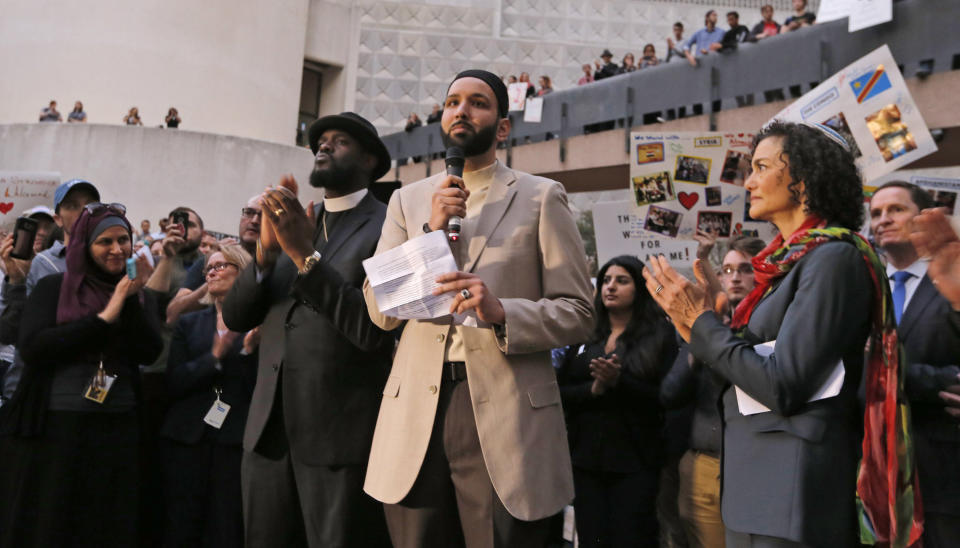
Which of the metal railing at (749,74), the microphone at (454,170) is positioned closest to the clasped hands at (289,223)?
the microphone at (454,170)

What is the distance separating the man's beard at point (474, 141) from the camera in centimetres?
253

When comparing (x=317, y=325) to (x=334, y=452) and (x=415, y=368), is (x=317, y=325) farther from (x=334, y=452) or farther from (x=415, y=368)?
(x=415, y=368)

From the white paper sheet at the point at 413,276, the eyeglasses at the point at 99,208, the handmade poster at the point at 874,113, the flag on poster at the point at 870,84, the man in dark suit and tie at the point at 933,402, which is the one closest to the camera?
the white paper sheet at the point at 413,276

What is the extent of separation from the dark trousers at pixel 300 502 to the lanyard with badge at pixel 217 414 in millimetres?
1206

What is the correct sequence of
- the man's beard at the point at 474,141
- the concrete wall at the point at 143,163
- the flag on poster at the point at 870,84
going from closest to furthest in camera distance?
the man's beard at the point at 474,141 → the flag on poster at the point at 870,84 → the concrete wall at the point at 143,163

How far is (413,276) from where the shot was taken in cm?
226

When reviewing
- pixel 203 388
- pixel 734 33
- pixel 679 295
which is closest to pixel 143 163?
pixel 734 33

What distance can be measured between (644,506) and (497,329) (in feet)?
6.81

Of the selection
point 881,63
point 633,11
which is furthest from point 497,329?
point 633,11

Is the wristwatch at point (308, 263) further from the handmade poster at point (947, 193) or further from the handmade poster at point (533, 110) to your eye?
the handmade poster at point (533, 110)

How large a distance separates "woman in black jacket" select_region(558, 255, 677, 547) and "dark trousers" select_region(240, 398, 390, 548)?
57.2 inches

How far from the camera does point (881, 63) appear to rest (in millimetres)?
4785

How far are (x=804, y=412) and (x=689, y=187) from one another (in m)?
Answer: 3.13

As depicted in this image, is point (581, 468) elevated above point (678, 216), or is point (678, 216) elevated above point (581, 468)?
point (678, 216)
